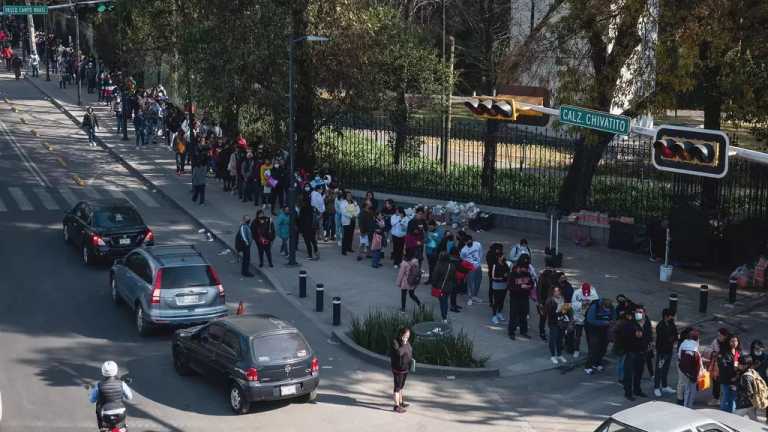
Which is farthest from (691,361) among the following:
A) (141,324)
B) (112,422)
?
(141,324)

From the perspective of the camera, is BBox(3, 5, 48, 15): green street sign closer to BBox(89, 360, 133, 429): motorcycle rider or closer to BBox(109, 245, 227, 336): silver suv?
BBox(109, 245, 227, 336): silver suv

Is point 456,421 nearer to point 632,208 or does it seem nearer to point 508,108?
point 508,108

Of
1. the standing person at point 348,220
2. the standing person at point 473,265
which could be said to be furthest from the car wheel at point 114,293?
the standing person at point 473,265

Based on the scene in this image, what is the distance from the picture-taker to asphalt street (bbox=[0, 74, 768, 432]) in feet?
52.9

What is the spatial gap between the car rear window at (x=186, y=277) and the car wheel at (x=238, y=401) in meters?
3.76

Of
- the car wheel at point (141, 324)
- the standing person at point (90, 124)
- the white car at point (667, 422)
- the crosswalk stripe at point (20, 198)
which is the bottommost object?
the car wheel at point (141, 324)

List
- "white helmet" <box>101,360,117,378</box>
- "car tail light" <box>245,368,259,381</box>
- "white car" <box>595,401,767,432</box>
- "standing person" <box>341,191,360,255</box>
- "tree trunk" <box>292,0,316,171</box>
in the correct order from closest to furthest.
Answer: "white car" <box>595,401,767,432</box> < "white helmet" <box>101,360,117,378</box> < "car tail light" <box>245,368,259,381</box> < "standing person" <box>341,191,360,255</box> < "tree trunk" <box>292,0,316,171</box>

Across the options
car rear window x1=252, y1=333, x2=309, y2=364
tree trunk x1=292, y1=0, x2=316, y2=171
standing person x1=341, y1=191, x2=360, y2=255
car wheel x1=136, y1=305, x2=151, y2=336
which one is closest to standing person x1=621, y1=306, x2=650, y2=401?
car rear window x1=252, y1=333, x2=309, y2=364

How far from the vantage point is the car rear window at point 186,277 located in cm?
1964

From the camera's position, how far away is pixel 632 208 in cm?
2723

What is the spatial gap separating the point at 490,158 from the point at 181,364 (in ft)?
45.7

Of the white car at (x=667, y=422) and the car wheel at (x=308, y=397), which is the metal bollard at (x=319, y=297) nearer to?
the car wheel at (x=308, y=397)

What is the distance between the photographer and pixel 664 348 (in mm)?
17281

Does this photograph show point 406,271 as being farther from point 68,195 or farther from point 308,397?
point 68,195
